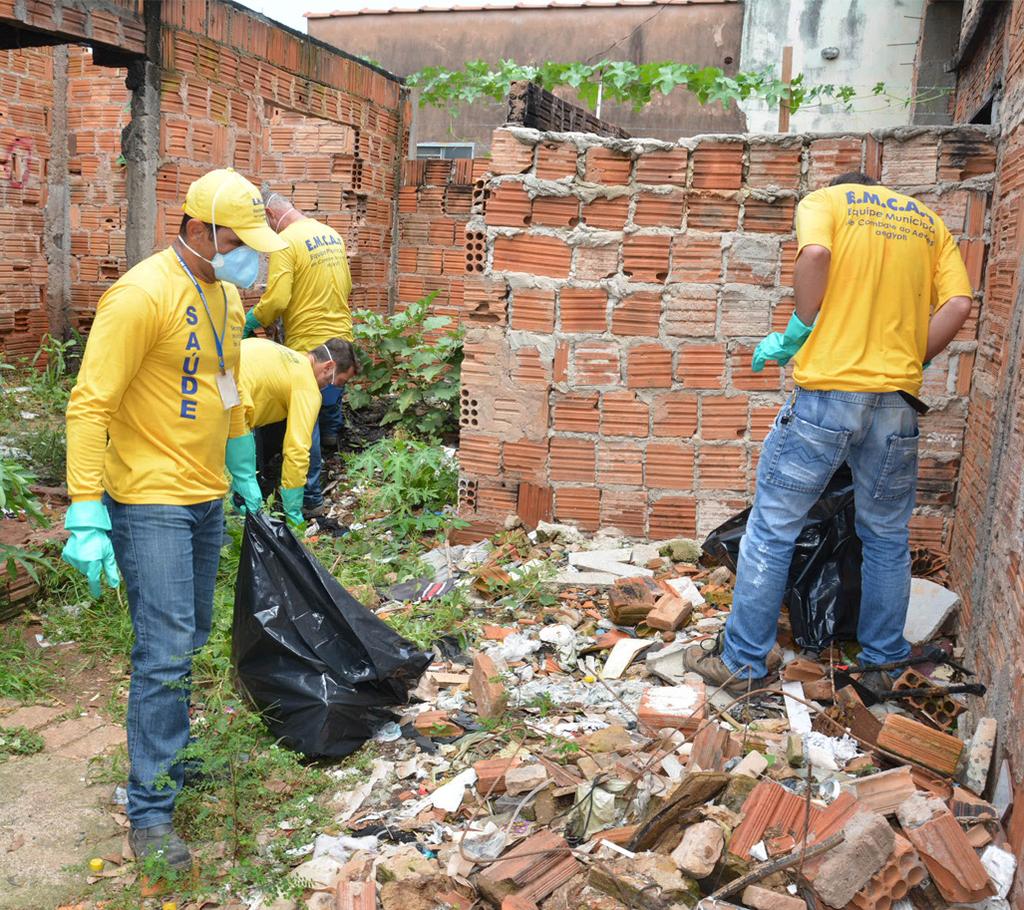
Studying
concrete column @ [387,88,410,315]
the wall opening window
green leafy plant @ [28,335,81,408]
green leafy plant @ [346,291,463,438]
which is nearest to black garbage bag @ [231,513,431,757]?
green leafy plant @ [346,291,463,438]

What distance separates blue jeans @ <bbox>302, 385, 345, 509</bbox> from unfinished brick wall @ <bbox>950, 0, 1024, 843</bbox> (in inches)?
145

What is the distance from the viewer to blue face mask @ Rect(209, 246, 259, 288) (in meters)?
2.96

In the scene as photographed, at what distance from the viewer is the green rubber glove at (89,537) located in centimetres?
267

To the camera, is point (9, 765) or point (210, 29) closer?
point (9, 765)

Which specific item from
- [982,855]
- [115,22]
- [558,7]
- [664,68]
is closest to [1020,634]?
[982,855]

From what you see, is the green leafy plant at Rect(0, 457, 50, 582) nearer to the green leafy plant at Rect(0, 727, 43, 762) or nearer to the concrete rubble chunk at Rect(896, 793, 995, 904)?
the green leafy plant at Rect(0, 727, 43, 762)

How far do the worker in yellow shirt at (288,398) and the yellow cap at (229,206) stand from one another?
2.13m

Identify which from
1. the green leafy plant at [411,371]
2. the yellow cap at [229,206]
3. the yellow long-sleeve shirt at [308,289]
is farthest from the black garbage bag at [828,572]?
the yellow long-sleeve shirt at [308,289]

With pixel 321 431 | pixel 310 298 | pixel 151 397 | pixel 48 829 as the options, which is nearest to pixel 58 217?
pixel 310 298

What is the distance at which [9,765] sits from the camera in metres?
3.53

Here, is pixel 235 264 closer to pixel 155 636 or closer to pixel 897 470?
pixel 155 636

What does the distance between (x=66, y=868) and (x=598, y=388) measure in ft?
10.6

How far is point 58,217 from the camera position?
9.37 meters

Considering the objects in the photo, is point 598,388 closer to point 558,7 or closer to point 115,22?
Result: point 115,22
